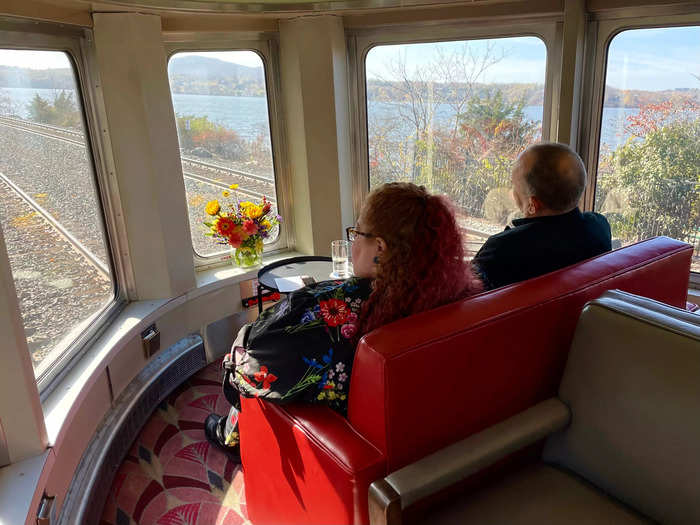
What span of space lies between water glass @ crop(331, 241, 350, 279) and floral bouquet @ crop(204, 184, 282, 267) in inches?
29.0

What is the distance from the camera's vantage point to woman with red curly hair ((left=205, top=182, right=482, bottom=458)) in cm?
155

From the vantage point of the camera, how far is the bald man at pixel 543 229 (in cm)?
194

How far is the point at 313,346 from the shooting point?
160cm

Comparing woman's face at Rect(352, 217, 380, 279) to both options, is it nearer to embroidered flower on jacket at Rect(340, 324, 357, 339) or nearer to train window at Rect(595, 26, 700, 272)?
embroidered flower on jacket at Rect(340, 324, 357, 339)

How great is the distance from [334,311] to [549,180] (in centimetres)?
97

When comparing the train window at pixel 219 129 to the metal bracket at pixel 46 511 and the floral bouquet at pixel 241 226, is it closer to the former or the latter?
the floral bouquet at pixel 241 226

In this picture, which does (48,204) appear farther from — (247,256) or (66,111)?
(247,256)

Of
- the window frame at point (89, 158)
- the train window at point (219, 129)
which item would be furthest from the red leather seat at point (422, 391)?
the train window at point (219, 129)

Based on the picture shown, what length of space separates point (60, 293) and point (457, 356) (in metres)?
1.79

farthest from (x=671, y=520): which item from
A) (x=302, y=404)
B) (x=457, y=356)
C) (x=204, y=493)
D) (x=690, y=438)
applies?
(x=204, y=493)

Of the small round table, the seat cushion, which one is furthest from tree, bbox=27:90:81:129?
the seat cushion

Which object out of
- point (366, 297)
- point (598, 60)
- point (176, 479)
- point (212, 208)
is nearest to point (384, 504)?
point (366, 297)

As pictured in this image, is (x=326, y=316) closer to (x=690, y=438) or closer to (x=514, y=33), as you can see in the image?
(x=690, y=438)

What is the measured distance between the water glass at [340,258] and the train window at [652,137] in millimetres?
1571
